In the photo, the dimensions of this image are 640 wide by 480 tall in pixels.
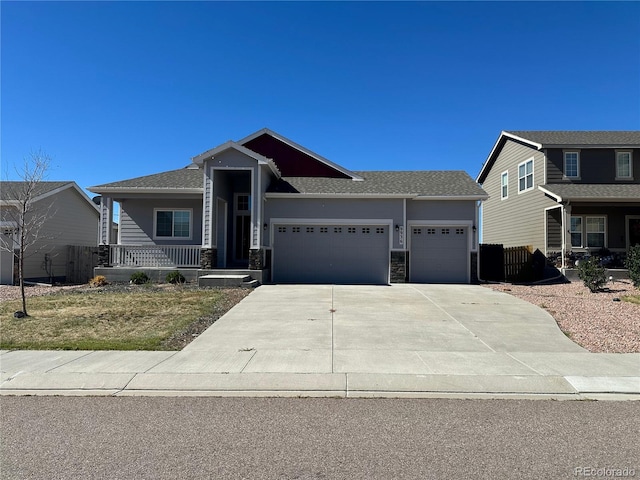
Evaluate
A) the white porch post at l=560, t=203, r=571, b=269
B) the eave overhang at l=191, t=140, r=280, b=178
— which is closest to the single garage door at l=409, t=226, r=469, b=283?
the white porch post at l=560, t=203, r=571, b=269

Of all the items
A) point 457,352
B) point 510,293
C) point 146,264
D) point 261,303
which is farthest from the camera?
point 146,264

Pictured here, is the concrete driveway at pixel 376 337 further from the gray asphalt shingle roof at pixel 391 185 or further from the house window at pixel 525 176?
the house window at pixel 525 176

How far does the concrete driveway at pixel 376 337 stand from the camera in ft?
22.4

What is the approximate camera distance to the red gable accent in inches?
884

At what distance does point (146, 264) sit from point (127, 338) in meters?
10.5

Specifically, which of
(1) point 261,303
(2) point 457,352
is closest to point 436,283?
(1) point 261,303

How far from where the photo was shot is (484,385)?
598 centimetres

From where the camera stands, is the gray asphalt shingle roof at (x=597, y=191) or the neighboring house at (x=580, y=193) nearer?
the gray asphalt shingle roof at (x=597, y=191)

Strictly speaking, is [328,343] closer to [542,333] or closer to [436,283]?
[542,333]

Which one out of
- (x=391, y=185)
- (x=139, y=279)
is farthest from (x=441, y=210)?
(x=139, y=279)

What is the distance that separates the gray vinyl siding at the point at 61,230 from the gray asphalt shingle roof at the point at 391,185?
1077cm

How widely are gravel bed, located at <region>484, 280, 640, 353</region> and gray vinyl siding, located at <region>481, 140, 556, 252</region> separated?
6.09 metres

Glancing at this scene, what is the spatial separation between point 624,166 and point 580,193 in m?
4.16

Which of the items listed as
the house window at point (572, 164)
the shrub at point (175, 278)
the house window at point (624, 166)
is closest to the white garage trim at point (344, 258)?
the shrub at point (175, 278)
